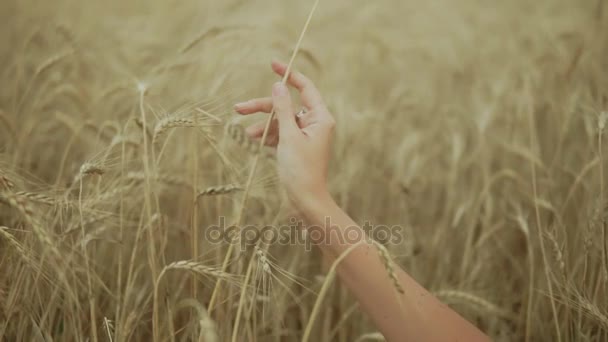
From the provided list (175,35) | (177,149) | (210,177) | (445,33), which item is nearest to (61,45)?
(175,35)

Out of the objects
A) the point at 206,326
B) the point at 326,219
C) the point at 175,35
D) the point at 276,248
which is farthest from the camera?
the point at 175,35

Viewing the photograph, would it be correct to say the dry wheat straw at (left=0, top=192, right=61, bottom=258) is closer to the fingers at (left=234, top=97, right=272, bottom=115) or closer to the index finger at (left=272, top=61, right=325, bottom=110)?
the fingers at (left=234, top=97, right=272, bottom=115)

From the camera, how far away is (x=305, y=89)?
1.07 metres

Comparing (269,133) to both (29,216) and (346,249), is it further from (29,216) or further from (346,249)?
(29,216)

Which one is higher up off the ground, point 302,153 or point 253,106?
point 253,106

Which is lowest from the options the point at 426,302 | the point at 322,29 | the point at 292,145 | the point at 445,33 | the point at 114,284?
the point at 426,302

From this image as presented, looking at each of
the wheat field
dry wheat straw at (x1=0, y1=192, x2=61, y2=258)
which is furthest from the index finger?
dry wheat straw at (x1=0, y1=192, x2=61, y2=258)

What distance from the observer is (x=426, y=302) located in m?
0.98

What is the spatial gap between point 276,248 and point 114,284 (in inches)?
21.4

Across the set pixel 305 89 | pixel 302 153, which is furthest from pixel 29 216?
pixel 305 89

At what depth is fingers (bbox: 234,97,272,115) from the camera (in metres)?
1.05

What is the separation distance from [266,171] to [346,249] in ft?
2.57

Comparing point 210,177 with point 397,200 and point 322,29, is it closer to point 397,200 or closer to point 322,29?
point 397,200

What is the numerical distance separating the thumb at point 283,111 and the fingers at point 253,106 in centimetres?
10
